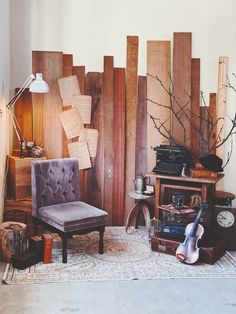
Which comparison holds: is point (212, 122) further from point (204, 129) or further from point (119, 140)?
point (119, 140)

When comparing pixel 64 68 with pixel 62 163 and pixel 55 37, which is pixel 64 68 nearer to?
pixel 55 37

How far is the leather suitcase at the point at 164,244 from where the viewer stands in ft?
13.9

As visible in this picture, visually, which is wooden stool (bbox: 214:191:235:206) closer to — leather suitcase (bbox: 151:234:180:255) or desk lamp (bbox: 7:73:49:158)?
leather suitcase (bbox: 151:234:180:255)

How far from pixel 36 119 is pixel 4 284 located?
81.7 inches

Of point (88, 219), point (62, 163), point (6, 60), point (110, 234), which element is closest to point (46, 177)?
point (62, 163)

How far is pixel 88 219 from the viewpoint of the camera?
4.11 meters

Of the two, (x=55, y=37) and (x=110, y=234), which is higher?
(x=55, y=37)

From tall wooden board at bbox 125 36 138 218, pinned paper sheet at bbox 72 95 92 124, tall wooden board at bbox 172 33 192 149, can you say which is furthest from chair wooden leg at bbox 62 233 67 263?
tall wooden board at bbox 172 33 192 149

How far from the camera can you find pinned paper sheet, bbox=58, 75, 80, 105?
199 inches

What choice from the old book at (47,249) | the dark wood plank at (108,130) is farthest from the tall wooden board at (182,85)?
the old book at (47,249)

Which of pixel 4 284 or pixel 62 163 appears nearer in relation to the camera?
pixel 4 284

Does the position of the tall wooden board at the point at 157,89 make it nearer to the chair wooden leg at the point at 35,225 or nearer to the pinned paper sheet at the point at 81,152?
the pinned paper sheet at the point at 81,152

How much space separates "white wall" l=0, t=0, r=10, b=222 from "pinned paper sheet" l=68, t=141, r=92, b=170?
0.74m

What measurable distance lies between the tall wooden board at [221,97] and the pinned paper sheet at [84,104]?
4.84ft
